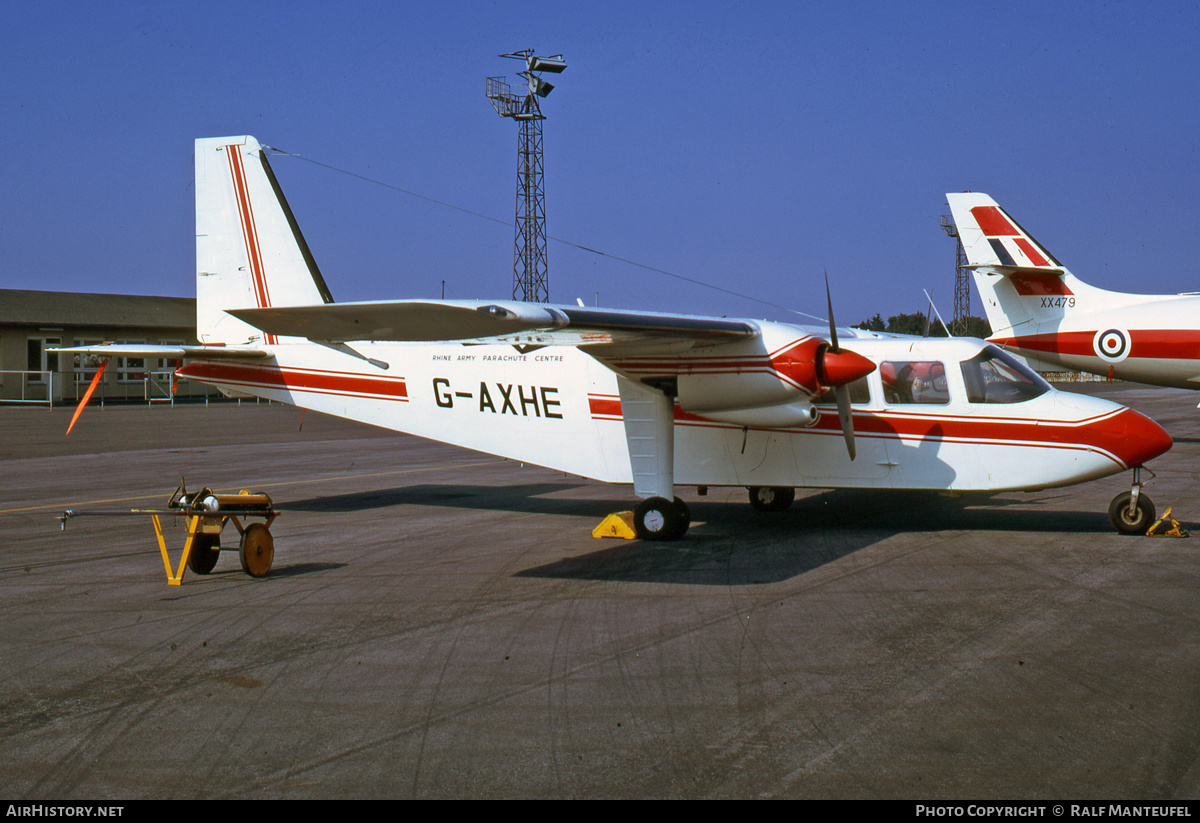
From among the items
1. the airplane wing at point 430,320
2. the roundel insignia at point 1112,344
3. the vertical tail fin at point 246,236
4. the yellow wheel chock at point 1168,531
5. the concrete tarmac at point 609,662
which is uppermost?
the vertical tail fin at point 246,236

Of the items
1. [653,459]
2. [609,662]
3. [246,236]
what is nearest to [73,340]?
[246,236]

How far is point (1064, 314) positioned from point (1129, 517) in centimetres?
1400

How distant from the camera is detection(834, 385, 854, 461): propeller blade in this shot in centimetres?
1148

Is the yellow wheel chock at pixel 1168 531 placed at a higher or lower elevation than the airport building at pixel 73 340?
Result: lower

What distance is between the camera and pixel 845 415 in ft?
37.8

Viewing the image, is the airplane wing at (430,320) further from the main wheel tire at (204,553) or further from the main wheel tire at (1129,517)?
the main wheel tire at (1129,517)

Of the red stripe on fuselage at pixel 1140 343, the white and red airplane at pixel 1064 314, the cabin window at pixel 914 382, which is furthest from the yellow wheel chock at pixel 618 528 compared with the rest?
the red stripe on fuselage at pixel 1140 343

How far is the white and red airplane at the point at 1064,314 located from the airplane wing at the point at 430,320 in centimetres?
1732

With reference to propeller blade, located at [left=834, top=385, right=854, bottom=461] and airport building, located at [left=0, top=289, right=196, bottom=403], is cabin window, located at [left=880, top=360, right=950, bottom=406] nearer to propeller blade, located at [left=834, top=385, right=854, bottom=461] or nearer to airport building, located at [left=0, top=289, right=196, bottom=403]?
propeller blade, located at [left=834, top=385, right=854, bottom=461]

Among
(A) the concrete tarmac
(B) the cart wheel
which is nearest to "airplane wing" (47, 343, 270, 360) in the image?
(A) the concrete tarmac

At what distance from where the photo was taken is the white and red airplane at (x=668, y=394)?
37.6ft

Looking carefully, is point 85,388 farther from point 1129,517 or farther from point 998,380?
point 1129,517

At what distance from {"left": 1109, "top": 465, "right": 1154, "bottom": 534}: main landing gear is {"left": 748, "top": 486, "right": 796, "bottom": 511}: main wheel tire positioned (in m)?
4.49

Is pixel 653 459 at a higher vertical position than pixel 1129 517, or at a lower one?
higher
